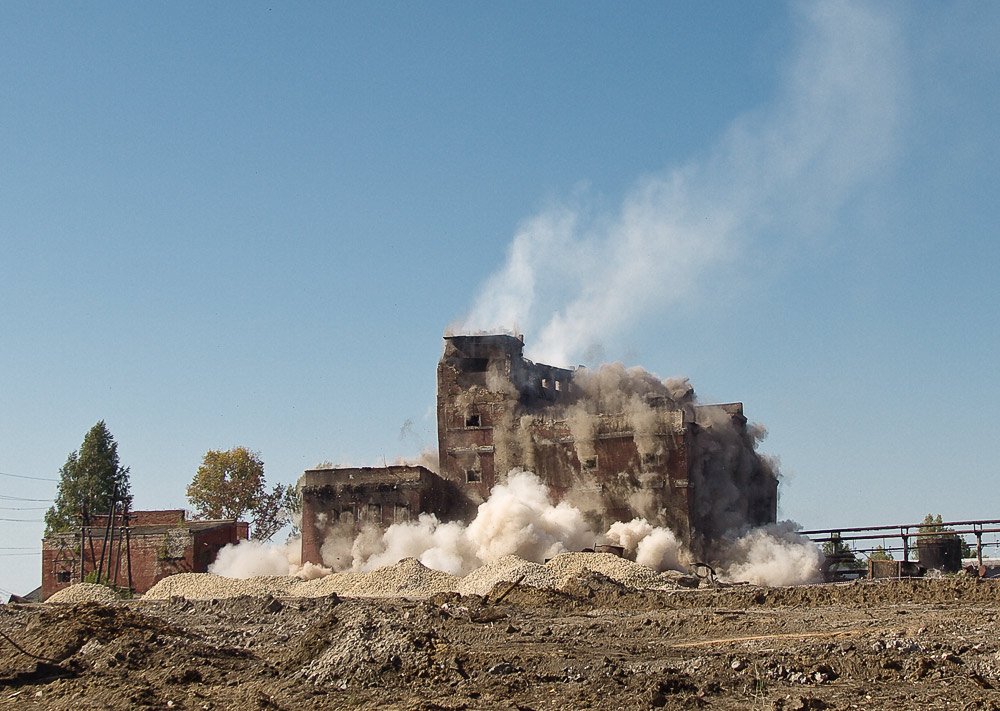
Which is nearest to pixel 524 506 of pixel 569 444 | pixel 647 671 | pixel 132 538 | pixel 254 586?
pixel 569 444

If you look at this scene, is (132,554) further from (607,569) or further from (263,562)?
(607,569)

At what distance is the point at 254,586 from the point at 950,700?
3486cm

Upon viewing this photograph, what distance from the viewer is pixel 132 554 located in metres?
58.9

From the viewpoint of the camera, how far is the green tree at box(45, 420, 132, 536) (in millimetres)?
76000

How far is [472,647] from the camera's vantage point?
20766 millimetres

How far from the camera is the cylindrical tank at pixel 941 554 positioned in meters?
48.5

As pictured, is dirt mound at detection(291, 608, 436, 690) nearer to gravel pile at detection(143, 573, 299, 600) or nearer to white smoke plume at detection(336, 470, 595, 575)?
gravel pile at detection(143, 573, 299, 600)

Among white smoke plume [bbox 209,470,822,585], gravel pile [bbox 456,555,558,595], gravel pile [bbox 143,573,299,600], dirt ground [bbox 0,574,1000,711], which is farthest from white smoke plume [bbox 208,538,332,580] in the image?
dirt ground [bbox 0,574,1000,711]

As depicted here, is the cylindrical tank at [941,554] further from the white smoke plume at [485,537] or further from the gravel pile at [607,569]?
the gravel pile at [607,569]

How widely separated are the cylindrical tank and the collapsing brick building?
755 centimetres

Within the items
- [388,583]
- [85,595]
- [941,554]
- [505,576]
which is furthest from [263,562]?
[941,554]

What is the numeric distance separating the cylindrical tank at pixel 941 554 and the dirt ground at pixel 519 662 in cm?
2071

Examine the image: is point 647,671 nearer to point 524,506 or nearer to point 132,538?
point 524,506

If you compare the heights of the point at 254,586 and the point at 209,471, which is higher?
the point at 209,471
